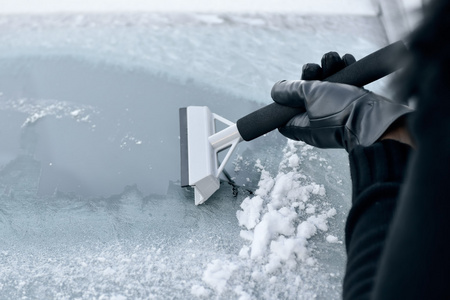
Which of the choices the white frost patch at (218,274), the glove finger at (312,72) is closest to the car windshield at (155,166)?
the white frost patch at (218,274)

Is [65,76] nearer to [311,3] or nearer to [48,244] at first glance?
[48,244]

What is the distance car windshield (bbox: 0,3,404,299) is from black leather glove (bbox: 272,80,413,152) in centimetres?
20

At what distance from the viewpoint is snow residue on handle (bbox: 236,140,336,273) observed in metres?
1.17

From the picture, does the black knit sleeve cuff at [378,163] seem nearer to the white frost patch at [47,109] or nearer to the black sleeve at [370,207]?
the black sleeve at [370,207]

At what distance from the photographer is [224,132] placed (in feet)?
4.38

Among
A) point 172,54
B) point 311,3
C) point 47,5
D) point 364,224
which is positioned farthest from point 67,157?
point 311,3

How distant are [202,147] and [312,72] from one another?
377mm

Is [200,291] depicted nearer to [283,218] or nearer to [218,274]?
[218,274]

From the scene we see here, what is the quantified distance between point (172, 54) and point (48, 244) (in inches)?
33.9

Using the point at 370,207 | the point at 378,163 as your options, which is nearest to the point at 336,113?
the point at 378,163

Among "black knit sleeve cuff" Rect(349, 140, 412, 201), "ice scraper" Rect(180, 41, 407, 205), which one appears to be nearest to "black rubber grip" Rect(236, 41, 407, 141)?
"ice scraper" Rect(180, 41, 407, 205)

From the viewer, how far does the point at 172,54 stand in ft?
5.82

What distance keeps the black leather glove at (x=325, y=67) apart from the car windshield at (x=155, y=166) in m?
0.27

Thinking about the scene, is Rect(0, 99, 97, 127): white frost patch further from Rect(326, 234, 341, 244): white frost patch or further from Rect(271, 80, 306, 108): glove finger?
Rect(326, 234, 341, 244): white frost patch
